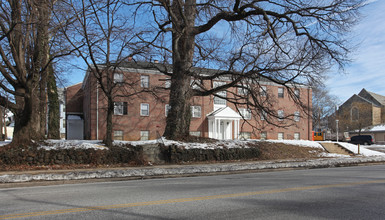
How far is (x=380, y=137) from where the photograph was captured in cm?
5462

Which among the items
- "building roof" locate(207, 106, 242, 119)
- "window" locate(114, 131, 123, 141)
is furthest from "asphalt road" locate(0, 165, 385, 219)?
"building roof" locate(207, 106, 242, 119)

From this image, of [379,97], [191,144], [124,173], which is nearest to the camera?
[124,173]

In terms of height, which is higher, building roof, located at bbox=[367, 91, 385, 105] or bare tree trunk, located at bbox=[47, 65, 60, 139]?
building roof, located at bbox=[367, 91, 385, 105]

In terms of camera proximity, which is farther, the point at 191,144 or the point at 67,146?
the point at 191,144

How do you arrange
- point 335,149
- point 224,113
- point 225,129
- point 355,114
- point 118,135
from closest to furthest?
point 335,149, point 118,135, point 224,113, point 225,129, point 355,114

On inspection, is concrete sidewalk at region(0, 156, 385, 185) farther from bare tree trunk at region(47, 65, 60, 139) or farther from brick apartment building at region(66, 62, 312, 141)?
brick apartment building at region(66, 62, 312, 141)

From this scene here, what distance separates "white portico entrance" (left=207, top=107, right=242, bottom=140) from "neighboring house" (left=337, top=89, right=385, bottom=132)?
3160 cm

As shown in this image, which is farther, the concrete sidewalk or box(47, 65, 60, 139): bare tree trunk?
box(47, 65, 60, 139): bare tree trunk

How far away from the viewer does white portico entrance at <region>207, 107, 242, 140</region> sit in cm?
3511

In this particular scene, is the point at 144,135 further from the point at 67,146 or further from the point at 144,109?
the point at 67,146

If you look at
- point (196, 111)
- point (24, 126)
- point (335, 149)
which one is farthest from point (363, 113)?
point (24, 126)

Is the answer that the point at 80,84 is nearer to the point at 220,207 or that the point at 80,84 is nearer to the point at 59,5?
the point at 59,5

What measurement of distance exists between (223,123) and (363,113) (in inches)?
1451

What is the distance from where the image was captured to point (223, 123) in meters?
37.8
